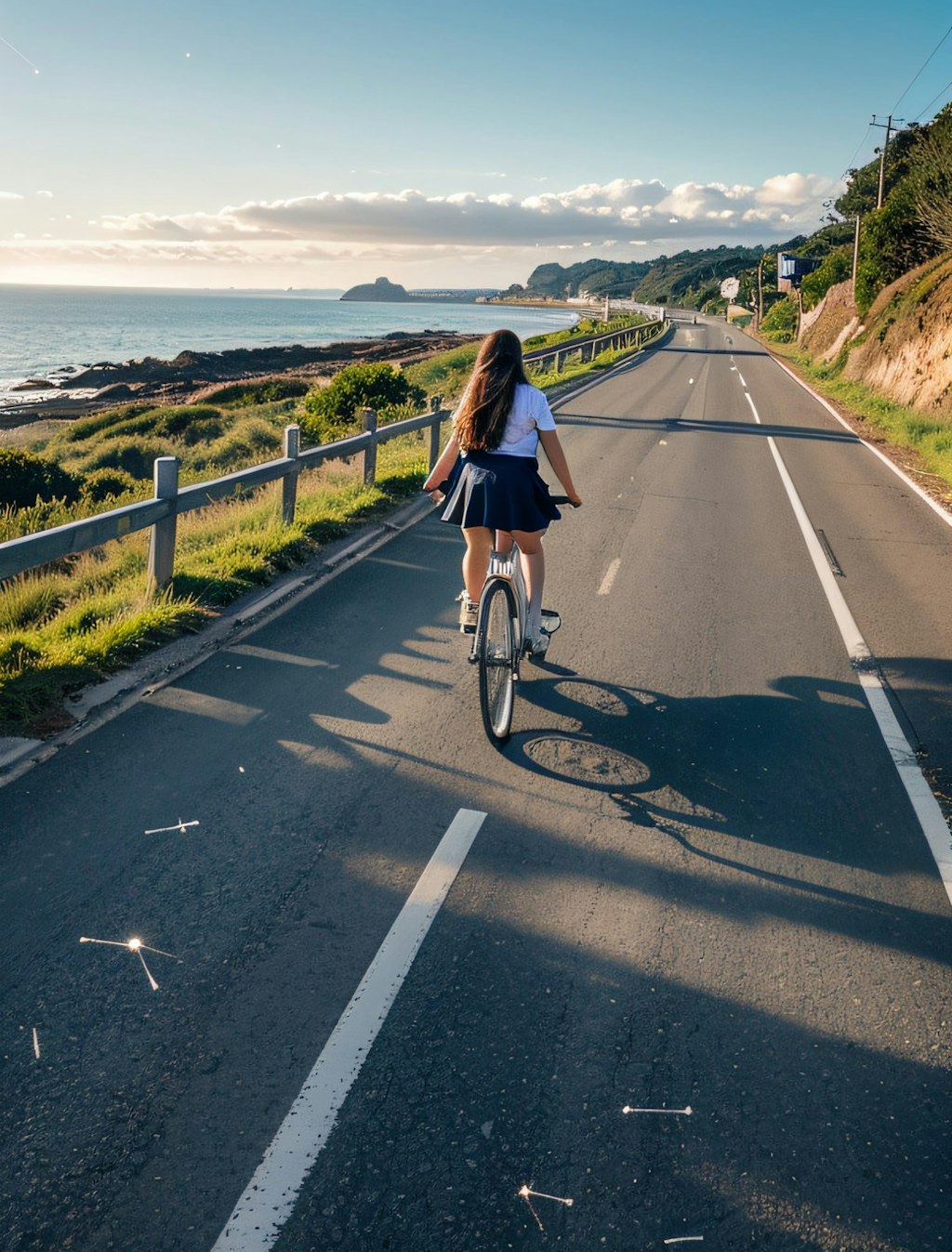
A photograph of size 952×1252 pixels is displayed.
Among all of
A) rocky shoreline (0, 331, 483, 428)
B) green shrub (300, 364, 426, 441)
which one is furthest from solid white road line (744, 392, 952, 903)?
rocky shoreline (0, 331, 483, 428)

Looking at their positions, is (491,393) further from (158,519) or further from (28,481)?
(28,481)

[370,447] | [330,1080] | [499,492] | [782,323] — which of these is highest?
[782,323]

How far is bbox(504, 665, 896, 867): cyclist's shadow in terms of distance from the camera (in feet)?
→ 16.1

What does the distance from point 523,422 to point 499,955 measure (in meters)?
3.04

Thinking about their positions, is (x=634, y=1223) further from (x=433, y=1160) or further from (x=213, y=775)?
(x=213, y=775)

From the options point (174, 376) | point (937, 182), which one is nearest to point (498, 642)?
point (937, 182)

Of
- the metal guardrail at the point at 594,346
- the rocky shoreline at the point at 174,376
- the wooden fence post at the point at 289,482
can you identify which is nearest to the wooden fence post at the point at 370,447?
the wooden fence post at the point at 289,482

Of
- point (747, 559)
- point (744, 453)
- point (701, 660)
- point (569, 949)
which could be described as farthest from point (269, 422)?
point (569, 949)

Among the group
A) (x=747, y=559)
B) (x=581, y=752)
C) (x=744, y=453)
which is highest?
(x=744, y=453)

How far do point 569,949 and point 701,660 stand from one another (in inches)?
151

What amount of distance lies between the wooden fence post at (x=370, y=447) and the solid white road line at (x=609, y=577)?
→ 399 centimetres

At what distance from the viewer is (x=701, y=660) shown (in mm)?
7246

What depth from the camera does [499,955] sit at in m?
3.76

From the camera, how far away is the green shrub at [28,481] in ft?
52.0
